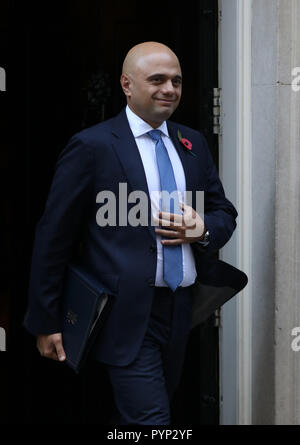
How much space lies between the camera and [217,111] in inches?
152

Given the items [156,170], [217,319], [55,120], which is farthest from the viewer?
[55,120]

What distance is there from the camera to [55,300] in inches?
113

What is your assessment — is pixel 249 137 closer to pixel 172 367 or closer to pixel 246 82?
pixel 246 82

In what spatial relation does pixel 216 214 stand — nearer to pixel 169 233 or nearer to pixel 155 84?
pixel 169 233

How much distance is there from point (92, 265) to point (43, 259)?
0.60 feet

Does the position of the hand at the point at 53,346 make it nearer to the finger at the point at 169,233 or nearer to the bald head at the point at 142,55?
the finger at the point at 169,233

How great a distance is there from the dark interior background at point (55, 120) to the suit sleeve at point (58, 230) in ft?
4.27

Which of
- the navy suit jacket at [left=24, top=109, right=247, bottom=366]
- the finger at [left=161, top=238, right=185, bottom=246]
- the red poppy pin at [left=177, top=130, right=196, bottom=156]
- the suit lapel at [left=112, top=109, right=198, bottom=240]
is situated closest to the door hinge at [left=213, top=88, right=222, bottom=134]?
the red poppy pin at [left=177, top=130, right=196, bottom=156]

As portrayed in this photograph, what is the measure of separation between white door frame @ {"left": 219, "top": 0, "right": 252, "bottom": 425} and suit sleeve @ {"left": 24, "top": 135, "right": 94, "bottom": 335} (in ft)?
3.79

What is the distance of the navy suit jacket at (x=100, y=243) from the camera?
2.80m

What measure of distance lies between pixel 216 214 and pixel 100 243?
52 centimetres

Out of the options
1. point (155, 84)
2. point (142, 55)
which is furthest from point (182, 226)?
point (142, 55)

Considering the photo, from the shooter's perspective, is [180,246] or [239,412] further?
[239,412]

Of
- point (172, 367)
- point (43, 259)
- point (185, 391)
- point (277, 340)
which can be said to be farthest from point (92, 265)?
point (185, 391)
